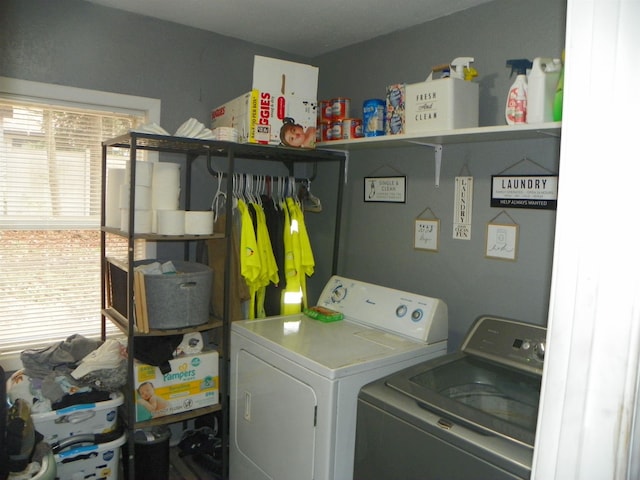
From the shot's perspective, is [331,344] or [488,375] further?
[331,344]

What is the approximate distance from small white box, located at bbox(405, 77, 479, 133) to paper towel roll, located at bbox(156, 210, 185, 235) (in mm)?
1158

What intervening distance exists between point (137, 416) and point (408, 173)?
1.83 m

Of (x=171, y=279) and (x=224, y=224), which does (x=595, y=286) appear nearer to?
(x=171, y=279)

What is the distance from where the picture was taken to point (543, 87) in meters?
1.71

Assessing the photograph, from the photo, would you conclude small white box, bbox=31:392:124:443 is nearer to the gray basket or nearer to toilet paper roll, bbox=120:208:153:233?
the gray basket

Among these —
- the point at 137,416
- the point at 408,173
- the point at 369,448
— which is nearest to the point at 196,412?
the point at 137,416

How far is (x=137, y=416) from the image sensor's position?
2248 millimetres

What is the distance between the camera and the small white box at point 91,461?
6.82ft

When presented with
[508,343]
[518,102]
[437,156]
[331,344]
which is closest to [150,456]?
[331,344]

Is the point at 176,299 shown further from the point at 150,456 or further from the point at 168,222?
the point at 150,456

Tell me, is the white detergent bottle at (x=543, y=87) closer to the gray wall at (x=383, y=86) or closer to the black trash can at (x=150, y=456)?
the gray wall at (x=383, y=86)

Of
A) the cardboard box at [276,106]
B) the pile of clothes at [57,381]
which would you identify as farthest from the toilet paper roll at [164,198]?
the pile of clothes at [57,381]

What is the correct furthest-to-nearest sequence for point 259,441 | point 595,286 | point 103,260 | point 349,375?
point 103,260 → point 259,441 → point 349,375 → point 595,286

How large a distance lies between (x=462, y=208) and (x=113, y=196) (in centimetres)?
175
